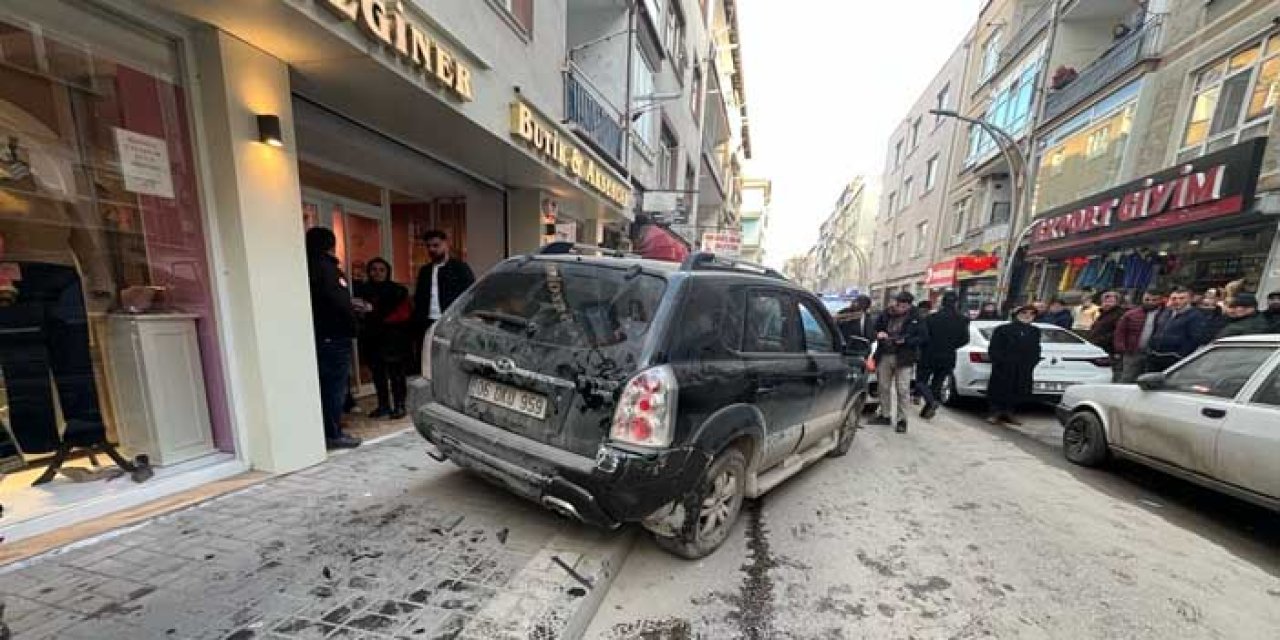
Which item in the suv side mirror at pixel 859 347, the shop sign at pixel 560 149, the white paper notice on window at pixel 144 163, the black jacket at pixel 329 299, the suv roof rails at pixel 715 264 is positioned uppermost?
the shop sign at pixel 560 149

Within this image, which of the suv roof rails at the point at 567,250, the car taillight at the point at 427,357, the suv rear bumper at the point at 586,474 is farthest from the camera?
the suv roof rails at the point at 567,250

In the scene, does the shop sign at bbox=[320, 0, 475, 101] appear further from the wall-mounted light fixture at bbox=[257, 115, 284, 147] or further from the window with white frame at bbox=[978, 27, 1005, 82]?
the window with white frame at bbox=[978, 27, 1005, 82]

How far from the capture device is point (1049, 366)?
685cm

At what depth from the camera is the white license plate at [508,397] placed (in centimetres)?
249

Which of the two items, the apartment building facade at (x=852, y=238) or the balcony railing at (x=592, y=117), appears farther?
the apartment building facade at (x=852, y=238)

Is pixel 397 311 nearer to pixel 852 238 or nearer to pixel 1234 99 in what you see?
pixel 1234 99

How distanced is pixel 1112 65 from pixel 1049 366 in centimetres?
1147

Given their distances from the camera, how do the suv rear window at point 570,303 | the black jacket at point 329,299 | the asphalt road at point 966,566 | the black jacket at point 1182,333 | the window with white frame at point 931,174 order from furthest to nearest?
the window with white frame at point 931,174, the black jacket at point 1182,333, the black jacket at point 329,299, the suv rear window at point 570,303, the asphalt road at point 966,566

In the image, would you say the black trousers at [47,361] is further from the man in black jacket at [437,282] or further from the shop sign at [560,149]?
the shop sign at [560,149]

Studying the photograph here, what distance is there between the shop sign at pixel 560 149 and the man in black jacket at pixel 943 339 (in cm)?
559

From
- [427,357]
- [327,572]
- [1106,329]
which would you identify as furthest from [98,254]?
[1106,329]

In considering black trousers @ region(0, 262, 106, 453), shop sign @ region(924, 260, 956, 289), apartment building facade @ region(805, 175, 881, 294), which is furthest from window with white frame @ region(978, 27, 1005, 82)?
black trousers @ region(0, 262, 106, 453)

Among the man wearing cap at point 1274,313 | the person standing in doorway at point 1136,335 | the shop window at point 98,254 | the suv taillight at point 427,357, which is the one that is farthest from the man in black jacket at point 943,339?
the shop window at point 98,254

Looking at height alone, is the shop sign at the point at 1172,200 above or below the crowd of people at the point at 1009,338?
above
